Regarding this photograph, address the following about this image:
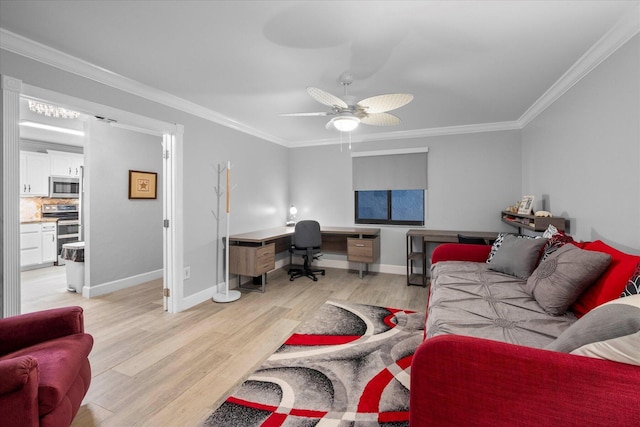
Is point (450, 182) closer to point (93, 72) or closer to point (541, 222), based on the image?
point (541, 222)

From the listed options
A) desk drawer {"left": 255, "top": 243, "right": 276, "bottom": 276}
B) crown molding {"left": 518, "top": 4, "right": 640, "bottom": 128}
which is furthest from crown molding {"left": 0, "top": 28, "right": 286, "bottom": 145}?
crown molding {"left": 518, "top": 4, "right": 640, "bottom": 128}

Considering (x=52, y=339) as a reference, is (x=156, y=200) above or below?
above

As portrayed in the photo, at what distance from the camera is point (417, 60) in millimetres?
2322

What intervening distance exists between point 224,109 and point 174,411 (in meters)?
3.10

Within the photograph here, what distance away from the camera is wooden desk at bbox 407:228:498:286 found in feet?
13.3

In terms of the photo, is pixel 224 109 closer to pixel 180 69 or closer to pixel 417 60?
pixel 180 69

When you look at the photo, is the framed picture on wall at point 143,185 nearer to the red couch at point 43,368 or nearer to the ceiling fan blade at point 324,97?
the red couch at point 43,368

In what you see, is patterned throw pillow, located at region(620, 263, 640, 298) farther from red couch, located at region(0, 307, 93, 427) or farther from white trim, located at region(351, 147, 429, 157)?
white trim, located at region(351, 147, 429, 157)

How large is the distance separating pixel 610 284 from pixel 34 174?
7.90 metres

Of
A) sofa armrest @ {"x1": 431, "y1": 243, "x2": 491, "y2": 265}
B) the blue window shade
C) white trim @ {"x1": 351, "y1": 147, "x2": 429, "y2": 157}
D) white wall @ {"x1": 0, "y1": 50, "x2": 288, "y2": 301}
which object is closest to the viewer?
white wall @ {"x1": 0, "y1": 50, "x2": 288, "y2": 301}

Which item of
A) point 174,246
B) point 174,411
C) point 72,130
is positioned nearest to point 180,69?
point 174,246

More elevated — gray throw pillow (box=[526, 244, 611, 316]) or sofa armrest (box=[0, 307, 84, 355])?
gray throw pillow (box=[526, 244, 611, 316])

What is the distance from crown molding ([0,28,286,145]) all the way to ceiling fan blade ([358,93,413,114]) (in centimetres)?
212

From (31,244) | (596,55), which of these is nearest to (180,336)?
(596,55)
